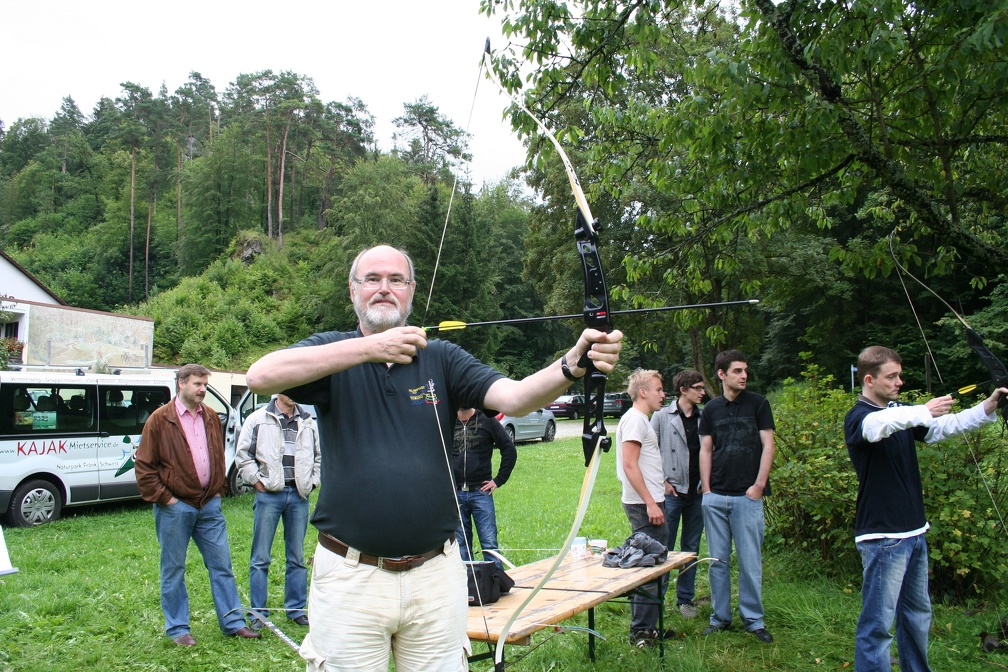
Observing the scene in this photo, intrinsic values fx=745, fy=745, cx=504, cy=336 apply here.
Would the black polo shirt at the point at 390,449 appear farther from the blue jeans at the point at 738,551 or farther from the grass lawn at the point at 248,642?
the blue jeans at the point at 738,551

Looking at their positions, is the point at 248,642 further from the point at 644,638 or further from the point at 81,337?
the point at 81,337

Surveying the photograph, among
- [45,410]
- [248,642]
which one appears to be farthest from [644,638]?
[45,410]

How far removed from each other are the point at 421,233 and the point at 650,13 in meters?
2.17

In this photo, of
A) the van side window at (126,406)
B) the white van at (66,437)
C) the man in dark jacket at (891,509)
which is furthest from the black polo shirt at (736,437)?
the van side window at (126,406)

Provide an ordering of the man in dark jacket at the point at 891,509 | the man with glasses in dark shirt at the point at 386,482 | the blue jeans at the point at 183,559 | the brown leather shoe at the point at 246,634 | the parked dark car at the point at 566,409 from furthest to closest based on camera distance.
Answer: the parked dark car at the point at 566,409
the brown leather shoe at the point at 246,634
the blue jeans at the point at 183,559
the man in dark jacket at the point at 891,509
the man with glasses in dark shirt at the point at 386,482

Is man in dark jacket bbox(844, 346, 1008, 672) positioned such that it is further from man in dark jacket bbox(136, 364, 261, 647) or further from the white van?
the white van

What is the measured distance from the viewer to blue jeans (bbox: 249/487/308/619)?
523cm

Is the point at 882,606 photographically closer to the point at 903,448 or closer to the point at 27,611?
the point at 903,448

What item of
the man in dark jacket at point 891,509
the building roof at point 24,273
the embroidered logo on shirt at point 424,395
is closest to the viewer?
the embroidered logo on shirt at point 424,395

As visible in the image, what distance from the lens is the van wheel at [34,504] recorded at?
868 centimetres

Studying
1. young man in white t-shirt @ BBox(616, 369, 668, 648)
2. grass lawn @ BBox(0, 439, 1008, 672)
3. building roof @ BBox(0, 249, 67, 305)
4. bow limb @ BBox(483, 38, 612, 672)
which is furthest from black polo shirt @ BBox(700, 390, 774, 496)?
building roof @ BBox(0, 249, 67, 305)

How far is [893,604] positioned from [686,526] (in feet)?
7.48

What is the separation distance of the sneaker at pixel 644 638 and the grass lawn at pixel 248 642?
9 centimetres

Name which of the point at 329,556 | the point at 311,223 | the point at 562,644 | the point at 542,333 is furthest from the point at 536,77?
the point at 311,223
